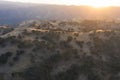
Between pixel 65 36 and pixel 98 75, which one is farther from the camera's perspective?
pixel 65 36

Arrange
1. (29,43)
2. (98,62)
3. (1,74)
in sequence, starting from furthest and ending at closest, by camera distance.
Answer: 1. (29,43)
2. (98,62)
3. (1,74)

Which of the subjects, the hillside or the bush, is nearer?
the hillside

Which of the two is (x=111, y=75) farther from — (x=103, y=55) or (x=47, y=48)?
(x=47, y=48)

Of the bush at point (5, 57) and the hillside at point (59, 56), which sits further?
the bush at point (5, 57)

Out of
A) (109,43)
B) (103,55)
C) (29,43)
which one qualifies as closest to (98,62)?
(103,55)

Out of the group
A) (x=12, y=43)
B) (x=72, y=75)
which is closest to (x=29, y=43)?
(x=12, y=43)

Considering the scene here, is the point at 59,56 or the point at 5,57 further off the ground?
the point at 59,56

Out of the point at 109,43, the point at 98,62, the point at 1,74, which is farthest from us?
the point at 109,43
